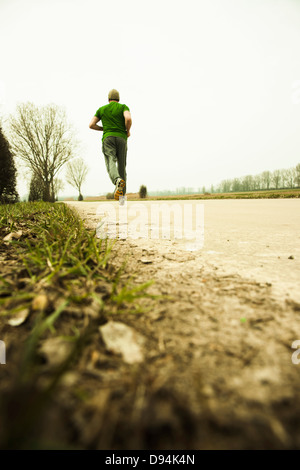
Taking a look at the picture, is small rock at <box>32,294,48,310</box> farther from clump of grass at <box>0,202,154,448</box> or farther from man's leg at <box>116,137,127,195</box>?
man's leg at <box>116,137,127,195</box>

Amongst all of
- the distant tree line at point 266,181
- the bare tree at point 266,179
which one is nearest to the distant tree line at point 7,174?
the distant tree line at point 266,181

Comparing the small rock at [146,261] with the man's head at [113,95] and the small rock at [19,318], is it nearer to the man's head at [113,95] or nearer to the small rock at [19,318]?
the small rock at [19,318]

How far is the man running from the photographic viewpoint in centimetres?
386

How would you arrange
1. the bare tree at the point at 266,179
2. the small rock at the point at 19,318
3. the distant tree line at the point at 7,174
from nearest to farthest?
the small rock at the point at 19,318 → the distant tree line at the point at 7,174 → the bare tree at the point at 266,179

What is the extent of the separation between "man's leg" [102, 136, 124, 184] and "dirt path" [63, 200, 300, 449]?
10.4 feet

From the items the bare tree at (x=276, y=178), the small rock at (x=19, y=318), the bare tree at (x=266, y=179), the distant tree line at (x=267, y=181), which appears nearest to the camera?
the small rock at (x=19, y=318)

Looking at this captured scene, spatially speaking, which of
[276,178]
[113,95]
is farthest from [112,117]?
[276,178]

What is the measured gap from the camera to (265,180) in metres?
69.3

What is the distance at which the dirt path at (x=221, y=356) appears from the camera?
34cm

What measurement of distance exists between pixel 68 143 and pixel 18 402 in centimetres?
2359

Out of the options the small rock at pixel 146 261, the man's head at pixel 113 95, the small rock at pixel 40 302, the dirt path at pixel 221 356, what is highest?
the man's head at pixel 113 95

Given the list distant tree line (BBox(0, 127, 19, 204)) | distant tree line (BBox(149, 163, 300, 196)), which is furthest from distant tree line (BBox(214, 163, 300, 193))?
distant tree line (BBox(0, 127, 19, 204))

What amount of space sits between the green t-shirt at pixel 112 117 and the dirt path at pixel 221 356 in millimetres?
3683

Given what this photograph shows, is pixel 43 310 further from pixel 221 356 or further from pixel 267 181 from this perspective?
pixel 267 181
